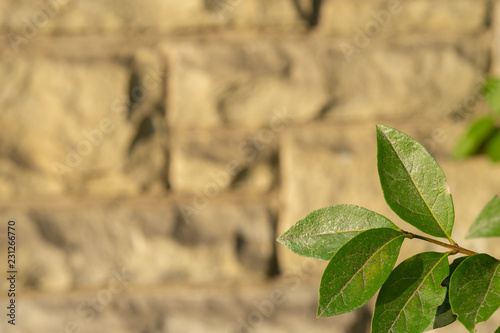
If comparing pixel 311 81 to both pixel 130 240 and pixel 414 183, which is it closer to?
pixel 130 240

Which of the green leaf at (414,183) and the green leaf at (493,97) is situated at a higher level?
the green leaf at (493,97)

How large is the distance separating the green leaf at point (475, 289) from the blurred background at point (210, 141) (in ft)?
3.19

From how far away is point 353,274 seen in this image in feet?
1.09

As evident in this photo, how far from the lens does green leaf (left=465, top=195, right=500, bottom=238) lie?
16.1 inches

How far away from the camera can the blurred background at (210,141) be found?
126 cm

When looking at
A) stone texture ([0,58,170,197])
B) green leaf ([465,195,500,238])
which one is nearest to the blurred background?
stone texture ([0,58,170,197])

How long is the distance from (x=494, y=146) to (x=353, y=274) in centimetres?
111

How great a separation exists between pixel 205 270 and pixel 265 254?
15 centimetres

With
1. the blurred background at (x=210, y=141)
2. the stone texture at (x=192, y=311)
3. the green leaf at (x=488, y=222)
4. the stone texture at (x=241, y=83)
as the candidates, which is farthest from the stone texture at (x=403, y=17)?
the green leaf at (x=488, y=222)

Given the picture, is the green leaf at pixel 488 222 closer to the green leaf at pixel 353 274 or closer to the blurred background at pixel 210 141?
the green leaf at pixel 353 274

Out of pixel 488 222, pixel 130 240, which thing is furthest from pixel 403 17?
pixel 488 222

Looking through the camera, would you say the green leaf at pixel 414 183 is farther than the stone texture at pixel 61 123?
No

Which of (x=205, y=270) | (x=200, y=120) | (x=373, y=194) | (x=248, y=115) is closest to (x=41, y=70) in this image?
(x=200, y=120)

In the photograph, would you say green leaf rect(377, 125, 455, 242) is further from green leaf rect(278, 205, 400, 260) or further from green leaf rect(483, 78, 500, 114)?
green leaf rect(483, 78, 500, 114)
